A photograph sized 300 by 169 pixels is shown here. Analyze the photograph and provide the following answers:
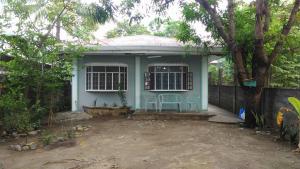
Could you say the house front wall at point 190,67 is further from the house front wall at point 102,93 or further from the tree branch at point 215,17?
the tree branch at point 215,17

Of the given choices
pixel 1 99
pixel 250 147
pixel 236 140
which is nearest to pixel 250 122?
pixel 236 140

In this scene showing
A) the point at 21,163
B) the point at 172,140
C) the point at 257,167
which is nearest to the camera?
the point at 257,167

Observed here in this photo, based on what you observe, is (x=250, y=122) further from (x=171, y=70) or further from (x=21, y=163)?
(x=21, y=163)

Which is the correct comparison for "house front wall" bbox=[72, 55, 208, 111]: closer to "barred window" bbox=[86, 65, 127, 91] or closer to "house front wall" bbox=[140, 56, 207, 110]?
"house front wall" bbox=[140, 56, 207, 110]

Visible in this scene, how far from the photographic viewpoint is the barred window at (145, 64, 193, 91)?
12492 millimetres

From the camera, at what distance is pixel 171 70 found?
41.2 feet

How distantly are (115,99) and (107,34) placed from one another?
19.8 m

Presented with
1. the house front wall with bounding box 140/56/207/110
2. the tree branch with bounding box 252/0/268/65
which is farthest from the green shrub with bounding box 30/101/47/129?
the tree branch with bounding box 252/0/268/65

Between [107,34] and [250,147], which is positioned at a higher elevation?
[107,34]

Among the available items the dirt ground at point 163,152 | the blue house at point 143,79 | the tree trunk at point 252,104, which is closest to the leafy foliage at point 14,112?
the dirt ground at point 163,152

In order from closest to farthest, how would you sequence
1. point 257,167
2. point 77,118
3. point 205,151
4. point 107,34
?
point 257,167, point 205,151, point 77,118, point 107,34

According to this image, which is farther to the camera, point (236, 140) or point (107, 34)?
point (107, 34)

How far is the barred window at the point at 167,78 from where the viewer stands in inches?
492

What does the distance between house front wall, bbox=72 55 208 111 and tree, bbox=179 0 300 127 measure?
2.53 meters
